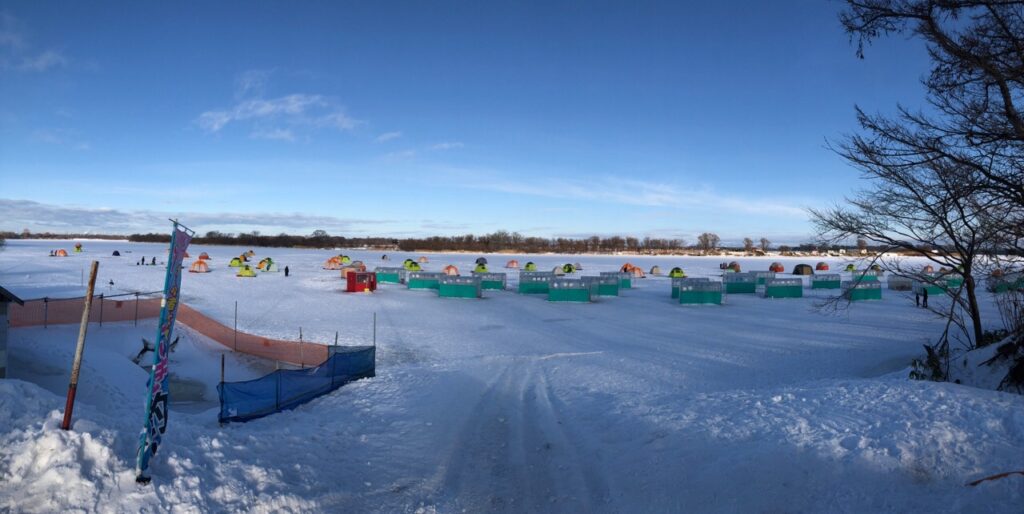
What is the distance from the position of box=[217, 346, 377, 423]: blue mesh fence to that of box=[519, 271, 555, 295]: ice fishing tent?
75.1 ft

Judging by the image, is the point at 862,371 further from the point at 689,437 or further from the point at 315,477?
the point at 315,477

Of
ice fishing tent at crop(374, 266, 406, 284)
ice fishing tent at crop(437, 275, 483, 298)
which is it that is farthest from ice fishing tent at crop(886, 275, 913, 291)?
ice fishing tent at crop(374, 266, 406, 284)

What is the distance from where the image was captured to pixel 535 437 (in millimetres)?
9203

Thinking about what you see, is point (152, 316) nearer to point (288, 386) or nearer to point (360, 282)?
point (288, 386)

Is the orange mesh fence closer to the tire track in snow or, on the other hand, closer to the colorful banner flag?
the tire track in snow

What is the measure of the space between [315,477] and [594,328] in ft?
53.8

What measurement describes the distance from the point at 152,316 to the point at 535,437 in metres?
16.8

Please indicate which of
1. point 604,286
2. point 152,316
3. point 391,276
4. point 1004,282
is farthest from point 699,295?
point 152,316

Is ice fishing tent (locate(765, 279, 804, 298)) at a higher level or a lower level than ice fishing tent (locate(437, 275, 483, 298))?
higher

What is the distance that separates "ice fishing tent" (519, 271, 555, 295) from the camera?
1426 inches

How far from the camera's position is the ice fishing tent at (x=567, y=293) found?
32.2 meters

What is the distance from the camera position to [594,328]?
73.9 feet

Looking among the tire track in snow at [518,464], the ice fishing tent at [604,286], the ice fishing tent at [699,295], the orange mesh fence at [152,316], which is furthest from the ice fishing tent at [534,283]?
the tire track in snow at [518,464]

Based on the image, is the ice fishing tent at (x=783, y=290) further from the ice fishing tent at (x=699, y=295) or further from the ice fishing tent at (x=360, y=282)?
the ice fishing tent at (x=360, y=282)
